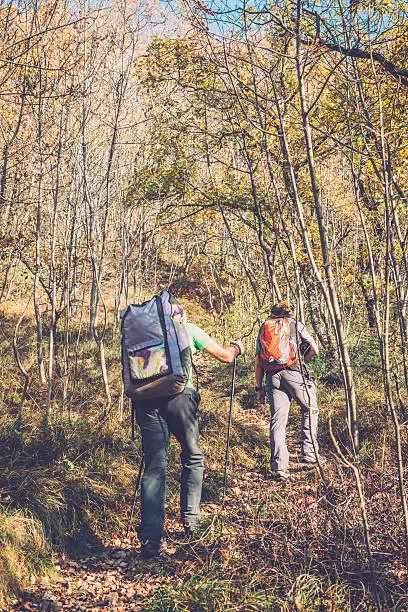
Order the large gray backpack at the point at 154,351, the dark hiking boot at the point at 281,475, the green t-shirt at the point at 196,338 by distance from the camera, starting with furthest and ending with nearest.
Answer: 1. the dark hiking boot at the point at 281,475
2. the green t-shirt at the point at 196,338
3. the large gray backpack at the point at 154,351

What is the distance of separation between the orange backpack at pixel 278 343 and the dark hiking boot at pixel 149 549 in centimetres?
189

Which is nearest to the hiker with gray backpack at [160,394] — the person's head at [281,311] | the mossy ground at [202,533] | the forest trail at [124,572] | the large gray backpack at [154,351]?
the large gray backpack at [154,351]

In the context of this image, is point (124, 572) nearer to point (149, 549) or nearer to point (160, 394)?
point (149, 549)

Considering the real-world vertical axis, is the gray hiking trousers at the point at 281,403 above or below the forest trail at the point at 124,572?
above

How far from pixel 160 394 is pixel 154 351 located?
11.5 inches

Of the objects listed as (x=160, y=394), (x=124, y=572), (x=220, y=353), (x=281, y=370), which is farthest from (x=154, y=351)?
(x=281, y=370)

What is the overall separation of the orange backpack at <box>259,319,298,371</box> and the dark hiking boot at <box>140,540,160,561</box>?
189cm

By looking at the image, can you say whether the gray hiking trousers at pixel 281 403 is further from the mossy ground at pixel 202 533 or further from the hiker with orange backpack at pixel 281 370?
the mossy ground at pixel 202 533

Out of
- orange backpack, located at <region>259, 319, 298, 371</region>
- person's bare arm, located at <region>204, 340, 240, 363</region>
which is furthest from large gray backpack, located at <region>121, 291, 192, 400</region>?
orange backpack, located at <region>259, 319, 298, 371</region>

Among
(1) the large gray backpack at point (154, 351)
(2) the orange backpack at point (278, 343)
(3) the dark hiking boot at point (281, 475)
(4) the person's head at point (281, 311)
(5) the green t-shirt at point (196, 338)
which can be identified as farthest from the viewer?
(4) the person's head at point (281, 311)

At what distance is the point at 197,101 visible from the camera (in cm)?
768

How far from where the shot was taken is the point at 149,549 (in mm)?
3420

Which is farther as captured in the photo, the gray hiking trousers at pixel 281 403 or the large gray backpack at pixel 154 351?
the gray hiking trousers at pixel 281 403

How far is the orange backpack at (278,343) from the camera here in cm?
463
